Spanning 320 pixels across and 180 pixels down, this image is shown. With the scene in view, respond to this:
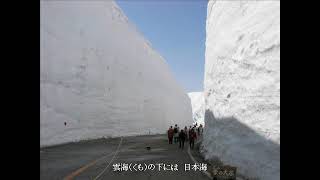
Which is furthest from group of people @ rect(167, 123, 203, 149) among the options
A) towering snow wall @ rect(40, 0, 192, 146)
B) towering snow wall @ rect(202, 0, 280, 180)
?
towering snow wall @ rect(40, 0, 192, 146)

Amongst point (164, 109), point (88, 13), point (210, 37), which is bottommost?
point (164, 109)

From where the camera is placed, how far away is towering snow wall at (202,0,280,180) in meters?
13.3

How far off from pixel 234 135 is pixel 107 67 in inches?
1670

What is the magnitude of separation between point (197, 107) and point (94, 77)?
103 meters

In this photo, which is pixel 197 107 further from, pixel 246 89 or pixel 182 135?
pixel 246 89

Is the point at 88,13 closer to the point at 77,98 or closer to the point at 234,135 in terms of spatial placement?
the point at 77,98

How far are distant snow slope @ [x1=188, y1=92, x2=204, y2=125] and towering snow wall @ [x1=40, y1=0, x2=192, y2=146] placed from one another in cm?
5856

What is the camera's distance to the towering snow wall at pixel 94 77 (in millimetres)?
44800

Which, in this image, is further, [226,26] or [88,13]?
[88,13]

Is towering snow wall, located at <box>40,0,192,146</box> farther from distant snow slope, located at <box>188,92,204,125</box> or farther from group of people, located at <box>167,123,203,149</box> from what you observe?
distant snow slope, located at <box>188,92,204,125</box>

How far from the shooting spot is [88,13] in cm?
5950
